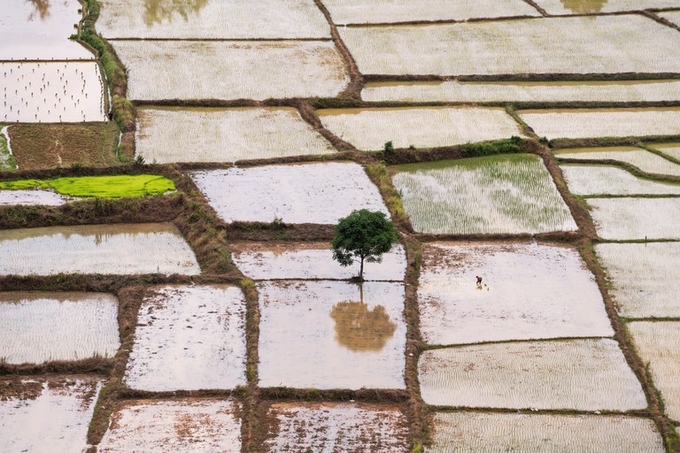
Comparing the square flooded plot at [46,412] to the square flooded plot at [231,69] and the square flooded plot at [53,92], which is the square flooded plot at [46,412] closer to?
the square flooded plot at [53,92]

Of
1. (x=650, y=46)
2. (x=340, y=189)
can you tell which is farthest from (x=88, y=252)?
(x=650, y=46)

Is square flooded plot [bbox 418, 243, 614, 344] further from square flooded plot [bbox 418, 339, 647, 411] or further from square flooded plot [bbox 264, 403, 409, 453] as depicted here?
square flooded plot [bbox 264, 403, 409, 453]

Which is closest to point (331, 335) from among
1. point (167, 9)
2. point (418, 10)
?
point (418, 10)

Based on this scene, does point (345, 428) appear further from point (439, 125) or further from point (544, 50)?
point (544, 50)

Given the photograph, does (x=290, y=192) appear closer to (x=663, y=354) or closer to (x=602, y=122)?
(x=663, y=354)

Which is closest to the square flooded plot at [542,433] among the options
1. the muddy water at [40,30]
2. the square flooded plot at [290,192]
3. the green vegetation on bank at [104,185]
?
the square flooded plot at [290,192]

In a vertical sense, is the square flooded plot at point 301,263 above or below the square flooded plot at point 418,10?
below

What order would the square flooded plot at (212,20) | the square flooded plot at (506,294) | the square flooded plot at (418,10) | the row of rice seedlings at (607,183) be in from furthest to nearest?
the square flooded plot at (418,10)
the square flooded plot at (212,20)
the row of rice seedlings at (607,183)
the square flooded plot at (506,294)

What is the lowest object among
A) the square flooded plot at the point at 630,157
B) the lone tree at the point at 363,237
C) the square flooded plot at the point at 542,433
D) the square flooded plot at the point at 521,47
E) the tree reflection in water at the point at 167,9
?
the square flooded plot at the point at 542,433
